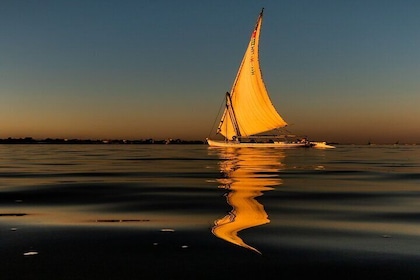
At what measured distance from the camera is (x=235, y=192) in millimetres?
20344

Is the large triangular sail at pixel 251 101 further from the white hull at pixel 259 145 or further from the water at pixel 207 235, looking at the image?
the water at pixel 207 235

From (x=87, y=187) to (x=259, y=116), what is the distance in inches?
4166

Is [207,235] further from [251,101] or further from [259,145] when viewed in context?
[259,145]

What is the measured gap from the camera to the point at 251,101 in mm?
125375

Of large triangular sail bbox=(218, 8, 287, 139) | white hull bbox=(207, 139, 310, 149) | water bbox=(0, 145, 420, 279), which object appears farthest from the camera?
white hull bbox=(207, 139, 310, 149)

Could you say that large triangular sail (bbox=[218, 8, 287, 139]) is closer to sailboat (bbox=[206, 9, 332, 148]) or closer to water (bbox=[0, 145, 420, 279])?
sailboat (bbox=[206, 9, 332, 148])

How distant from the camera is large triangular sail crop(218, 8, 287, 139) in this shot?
123312 mm

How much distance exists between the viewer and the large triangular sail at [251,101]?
405 feet

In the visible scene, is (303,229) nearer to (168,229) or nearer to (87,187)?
(168,229)

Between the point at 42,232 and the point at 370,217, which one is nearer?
the point at 42,232

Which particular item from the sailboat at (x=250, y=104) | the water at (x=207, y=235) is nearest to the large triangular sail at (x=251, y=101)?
the sailboat at (x=250, y=104)

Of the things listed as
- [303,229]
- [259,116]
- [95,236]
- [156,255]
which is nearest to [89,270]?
[156,255]

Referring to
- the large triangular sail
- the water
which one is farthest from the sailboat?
the water

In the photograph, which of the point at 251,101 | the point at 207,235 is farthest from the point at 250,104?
the point at 207,235
